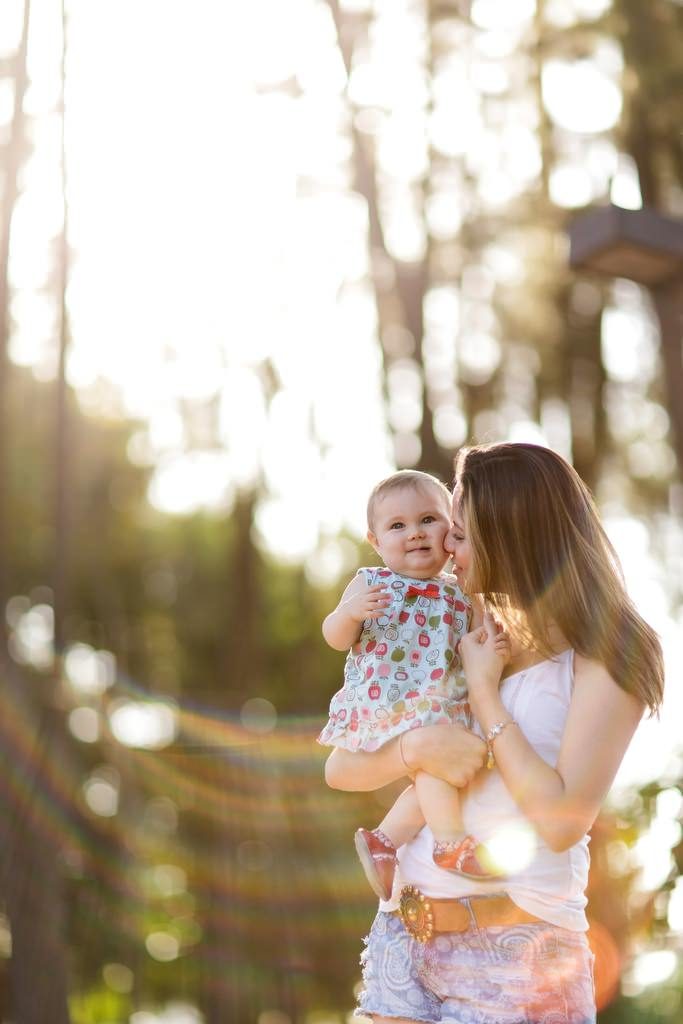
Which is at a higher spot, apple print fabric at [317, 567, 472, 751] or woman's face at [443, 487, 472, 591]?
woman's face at [443, 487, 472, 591]

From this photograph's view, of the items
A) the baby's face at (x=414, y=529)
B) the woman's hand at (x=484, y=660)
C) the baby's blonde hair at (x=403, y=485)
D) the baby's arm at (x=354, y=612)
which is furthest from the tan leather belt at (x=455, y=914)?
the baby's blonde hair at (x=403, y=485)

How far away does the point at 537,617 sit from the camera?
1998 mm

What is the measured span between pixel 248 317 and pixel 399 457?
357cm

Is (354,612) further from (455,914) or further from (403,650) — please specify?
(455,914)

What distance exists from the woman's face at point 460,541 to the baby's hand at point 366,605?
0.48 ft

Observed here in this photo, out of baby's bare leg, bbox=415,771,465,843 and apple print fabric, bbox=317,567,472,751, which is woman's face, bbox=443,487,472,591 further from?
baby's bare leg, bbox=415,771,465,843

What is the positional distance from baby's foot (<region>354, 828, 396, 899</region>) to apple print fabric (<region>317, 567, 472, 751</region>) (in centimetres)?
15

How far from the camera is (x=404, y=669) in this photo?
2.20m

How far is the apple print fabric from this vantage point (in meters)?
2.15

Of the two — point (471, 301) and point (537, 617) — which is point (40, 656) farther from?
point (537, 617)

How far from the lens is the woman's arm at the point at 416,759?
198cm

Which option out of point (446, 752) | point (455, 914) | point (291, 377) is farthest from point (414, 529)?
point (291, 377)

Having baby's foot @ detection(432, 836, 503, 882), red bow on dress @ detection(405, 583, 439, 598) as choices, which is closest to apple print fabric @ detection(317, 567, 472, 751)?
red bow on dress @ detection(405, 583, 439, 598)

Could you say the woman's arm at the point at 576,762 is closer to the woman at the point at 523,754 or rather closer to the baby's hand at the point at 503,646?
the woman at the point at 523,754
